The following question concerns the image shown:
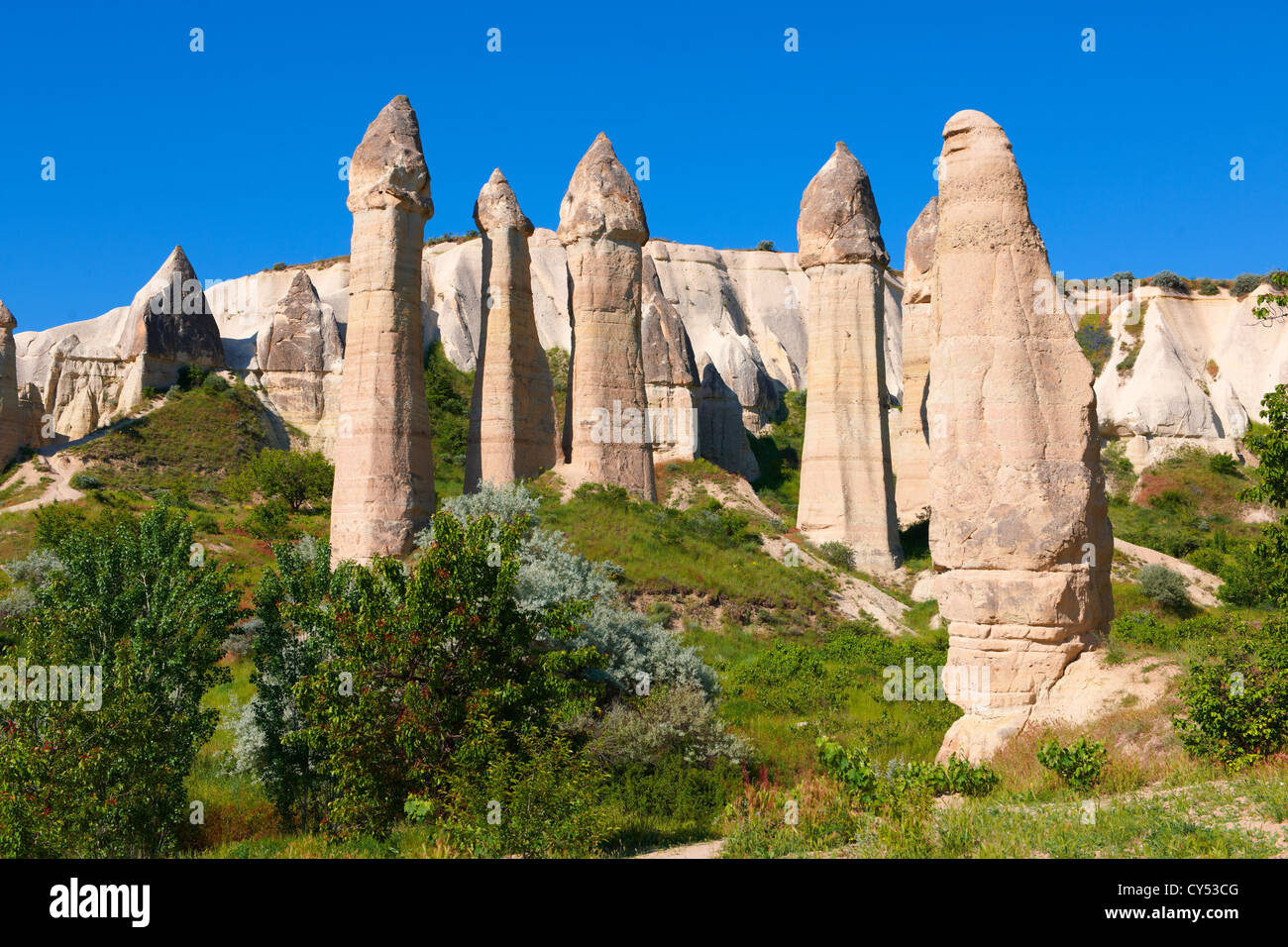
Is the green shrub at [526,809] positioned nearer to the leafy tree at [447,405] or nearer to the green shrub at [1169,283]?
the leafy tree at [447,405]

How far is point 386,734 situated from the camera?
8.41m

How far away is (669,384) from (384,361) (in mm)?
17792

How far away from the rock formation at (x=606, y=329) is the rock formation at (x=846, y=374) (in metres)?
4.98

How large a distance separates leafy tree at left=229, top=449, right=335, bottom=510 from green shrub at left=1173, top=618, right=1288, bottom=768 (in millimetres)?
26287

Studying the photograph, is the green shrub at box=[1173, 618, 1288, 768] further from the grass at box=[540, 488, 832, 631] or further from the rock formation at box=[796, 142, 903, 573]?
the rock formation at box=[796, 142, 903, 573]

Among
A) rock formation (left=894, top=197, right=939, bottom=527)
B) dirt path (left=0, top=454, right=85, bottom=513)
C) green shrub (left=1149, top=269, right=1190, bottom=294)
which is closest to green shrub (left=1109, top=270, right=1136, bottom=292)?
green shrub (left=1149, top=269, right=1190, bottom=294)

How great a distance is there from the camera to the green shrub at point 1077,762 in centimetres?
812

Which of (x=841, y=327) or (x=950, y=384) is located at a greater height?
(x=841, y=327)

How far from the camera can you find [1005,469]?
10.1 metres

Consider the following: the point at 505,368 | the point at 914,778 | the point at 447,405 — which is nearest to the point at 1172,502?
the point at 505,368

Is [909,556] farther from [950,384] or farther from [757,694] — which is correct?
[950,384]

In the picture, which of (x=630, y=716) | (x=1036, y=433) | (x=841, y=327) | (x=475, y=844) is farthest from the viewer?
(x=841, y=327)
